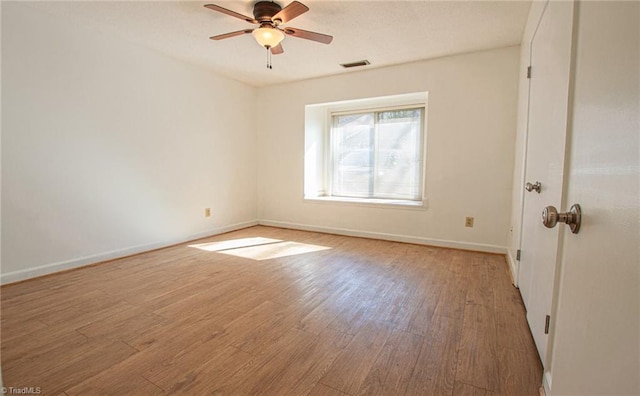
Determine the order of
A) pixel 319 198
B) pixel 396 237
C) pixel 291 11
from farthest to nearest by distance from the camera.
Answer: pixel 319 198 < pixel 396 237 < pixel 291 11

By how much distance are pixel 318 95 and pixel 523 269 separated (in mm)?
3390

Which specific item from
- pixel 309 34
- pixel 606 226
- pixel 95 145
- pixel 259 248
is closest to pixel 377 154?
pixel 259 248

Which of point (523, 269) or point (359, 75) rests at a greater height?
point (359, 75)

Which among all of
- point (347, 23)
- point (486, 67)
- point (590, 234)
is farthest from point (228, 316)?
point (486, 67)

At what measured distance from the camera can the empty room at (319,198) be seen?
940 millimetres

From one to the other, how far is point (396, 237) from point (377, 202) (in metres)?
0.54

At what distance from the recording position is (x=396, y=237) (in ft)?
13.1

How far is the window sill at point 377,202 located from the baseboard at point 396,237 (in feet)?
1.27

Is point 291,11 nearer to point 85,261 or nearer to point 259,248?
point 259,248

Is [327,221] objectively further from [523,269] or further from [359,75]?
[523,269]

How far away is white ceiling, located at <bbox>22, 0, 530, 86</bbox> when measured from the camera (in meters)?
2.45

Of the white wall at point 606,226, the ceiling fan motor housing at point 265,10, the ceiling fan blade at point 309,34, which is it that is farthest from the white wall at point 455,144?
the white wall at point 606,226

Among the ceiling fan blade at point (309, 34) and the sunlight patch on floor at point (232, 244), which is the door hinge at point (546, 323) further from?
the sunlight patch on floor at point (232, 244)

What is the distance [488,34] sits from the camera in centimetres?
294
